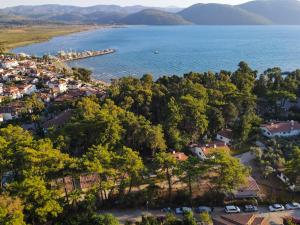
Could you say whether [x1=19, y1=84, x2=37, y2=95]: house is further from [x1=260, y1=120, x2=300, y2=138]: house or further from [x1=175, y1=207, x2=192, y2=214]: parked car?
[x1=175, y1=207, x2=192, y2=214]: parked car

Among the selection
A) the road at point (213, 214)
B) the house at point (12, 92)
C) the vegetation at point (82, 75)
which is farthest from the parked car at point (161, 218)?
the vegetation at point (82, 75)

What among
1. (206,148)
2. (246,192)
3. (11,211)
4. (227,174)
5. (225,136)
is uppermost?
(227,174)

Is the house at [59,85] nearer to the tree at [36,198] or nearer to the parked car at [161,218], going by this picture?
the tree at [36,198]

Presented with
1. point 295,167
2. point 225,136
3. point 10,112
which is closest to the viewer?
point 295,167

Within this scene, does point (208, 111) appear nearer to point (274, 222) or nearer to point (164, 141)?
point (164, 141)

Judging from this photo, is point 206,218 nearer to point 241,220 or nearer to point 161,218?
point 241,220

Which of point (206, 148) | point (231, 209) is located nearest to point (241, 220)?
point (231, 209)

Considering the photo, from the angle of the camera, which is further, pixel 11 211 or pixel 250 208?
pixel 250 208
